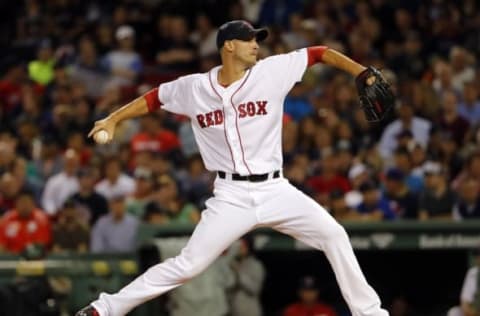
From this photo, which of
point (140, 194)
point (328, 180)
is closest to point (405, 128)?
point (328, 180)

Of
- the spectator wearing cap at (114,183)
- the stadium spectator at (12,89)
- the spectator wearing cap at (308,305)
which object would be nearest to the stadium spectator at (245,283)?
the spectator wearing cap at (308,305)

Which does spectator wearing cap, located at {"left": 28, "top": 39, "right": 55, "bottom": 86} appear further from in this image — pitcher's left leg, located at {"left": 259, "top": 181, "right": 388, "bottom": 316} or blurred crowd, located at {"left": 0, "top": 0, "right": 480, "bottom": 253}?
pitcher's left leg, located at {"left": 259, "top": 181, "right": 388, "bottom": 316}

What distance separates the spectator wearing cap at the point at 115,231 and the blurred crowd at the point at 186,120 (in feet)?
0.05

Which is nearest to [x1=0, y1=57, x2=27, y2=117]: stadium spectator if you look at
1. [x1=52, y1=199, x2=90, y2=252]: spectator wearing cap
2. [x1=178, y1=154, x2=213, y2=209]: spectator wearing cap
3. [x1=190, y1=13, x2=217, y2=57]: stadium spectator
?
[x1=190, y1=13, x2=217, y2=57]: stadium spectator

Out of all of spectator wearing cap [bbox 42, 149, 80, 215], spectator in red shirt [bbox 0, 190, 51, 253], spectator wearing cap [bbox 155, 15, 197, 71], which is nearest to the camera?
spectator in red shirt [bbox 0, 190, 51, 253]

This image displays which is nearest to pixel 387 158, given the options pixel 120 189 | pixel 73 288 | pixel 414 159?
pixel 414 159

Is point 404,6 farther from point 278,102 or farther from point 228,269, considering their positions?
point 278,102

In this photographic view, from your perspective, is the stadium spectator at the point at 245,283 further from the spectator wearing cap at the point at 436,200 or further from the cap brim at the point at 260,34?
the cap brim at the point at 260,34

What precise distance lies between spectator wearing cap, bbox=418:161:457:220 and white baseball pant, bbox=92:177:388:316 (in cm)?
411

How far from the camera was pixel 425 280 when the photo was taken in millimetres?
12336

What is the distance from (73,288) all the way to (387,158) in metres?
3.55

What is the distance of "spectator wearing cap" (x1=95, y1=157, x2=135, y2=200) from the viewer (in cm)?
1301

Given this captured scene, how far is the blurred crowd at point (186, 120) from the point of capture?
12156mm

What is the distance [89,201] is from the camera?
1264cm
